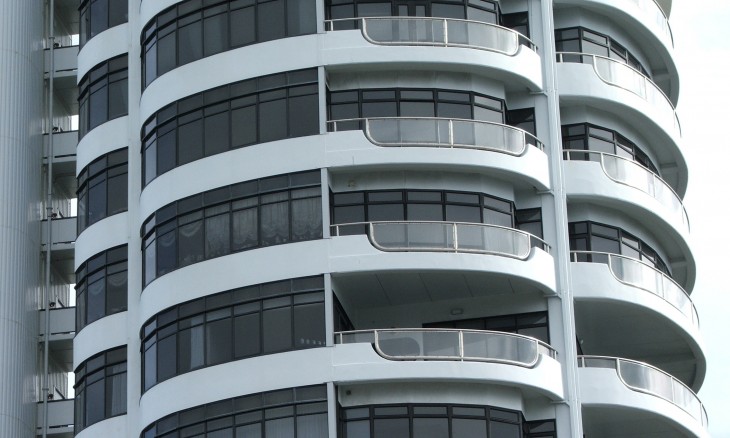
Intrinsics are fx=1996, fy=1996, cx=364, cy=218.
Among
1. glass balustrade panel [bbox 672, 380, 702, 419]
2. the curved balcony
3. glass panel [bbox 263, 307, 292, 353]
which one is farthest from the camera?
glass balustrade panel [bbox 672, 380, 702, 419]

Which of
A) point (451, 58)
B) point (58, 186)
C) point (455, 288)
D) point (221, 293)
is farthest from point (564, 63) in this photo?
point (58, 186)

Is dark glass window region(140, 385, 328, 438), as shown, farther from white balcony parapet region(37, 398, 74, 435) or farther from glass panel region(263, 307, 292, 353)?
white balcony parapet region(37, 398, 74, 435)

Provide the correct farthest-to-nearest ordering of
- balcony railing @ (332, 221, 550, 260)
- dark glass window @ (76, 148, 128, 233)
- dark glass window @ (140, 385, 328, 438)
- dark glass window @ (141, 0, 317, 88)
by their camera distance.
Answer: dark glass window @ (76, 148, 128, 233) → dark glass window @ (141, 0, 317, 88) → balcony railing @ (332, 221, 550, 260) → dark glass window @ (140, 385, 328, 438)

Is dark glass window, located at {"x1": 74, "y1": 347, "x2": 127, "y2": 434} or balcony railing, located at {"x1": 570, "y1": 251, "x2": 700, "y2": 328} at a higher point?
balcony railing, located at {"x1": 570, "y1": 251, "x2": 700, "y2": 328}

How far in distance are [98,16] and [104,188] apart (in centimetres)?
677

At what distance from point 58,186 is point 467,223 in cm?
2050

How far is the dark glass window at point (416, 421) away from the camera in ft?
193

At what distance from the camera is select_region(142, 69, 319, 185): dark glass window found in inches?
2464

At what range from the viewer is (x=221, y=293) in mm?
61094

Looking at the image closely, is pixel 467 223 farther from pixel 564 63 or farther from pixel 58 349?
pixel 58 349

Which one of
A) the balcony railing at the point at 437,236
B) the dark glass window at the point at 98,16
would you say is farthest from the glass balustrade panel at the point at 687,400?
the dark glass window at the point at 98,16

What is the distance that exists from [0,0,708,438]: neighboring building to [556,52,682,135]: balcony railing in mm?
107

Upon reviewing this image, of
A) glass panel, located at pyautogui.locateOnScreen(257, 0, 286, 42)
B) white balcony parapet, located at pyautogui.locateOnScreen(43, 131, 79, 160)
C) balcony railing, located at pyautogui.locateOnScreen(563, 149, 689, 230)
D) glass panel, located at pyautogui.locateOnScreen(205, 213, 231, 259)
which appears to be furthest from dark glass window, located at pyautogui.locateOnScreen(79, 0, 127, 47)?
balcony railing, located at pyautogui.locateOnScreen(563, 149, 689, 230)

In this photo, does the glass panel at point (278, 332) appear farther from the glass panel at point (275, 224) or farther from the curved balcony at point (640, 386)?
the curved balcony at point (640, 386)
